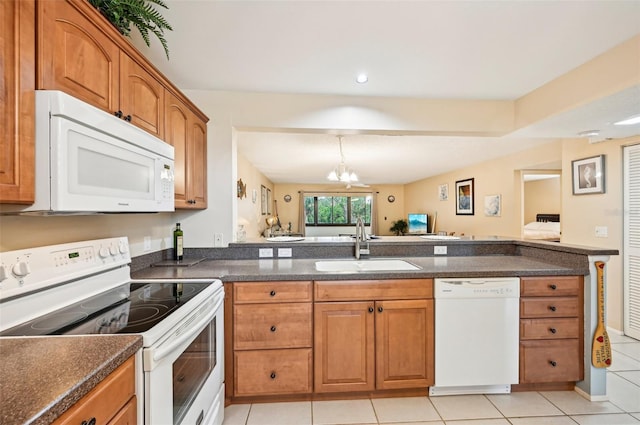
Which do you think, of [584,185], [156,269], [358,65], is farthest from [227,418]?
[584,185]

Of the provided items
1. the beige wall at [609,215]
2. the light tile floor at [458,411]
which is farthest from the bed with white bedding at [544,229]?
the light tile floor at [458,411]

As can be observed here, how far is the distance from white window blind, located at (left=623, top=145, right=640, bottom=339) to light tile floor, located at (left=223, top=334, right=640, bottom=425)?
1.27 metres

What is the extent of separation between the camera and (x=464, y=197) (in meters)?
5.70

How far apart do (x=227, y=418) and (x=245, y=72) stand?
229 cm

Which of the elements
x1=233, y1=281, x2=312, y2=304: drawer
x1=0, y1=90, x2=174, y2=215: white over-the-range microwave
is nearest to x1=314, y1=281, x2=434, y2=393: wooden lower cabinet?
x1=233, y1=281, x2=312, y2=304: drawer

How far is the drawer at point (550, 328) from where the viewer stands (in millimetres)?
1907

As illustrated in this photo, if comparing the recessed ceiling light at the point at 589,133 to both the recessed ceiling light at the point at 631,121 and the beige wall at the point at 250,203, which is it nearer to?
the recessed ceiling light at the point at 631,121

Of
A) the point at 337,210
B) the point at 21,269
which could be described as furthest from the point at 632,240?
the point at 337,210

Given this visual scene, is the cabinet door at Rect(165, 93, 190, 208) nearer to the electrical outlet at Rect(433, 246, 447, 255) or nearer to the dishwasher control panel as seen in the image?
the dishwasher control panel

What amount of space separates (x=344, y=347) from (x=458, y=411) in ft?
2.67

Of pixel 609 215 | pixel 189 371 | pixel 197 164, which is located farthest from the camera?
pixel 609 215

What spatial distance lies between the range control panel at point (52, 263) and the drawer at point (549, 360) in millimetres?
2626

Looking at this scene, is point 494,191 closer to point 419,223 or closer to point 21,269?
point 419,223

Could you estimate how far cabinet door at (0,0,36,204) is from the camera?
83 centimetres
